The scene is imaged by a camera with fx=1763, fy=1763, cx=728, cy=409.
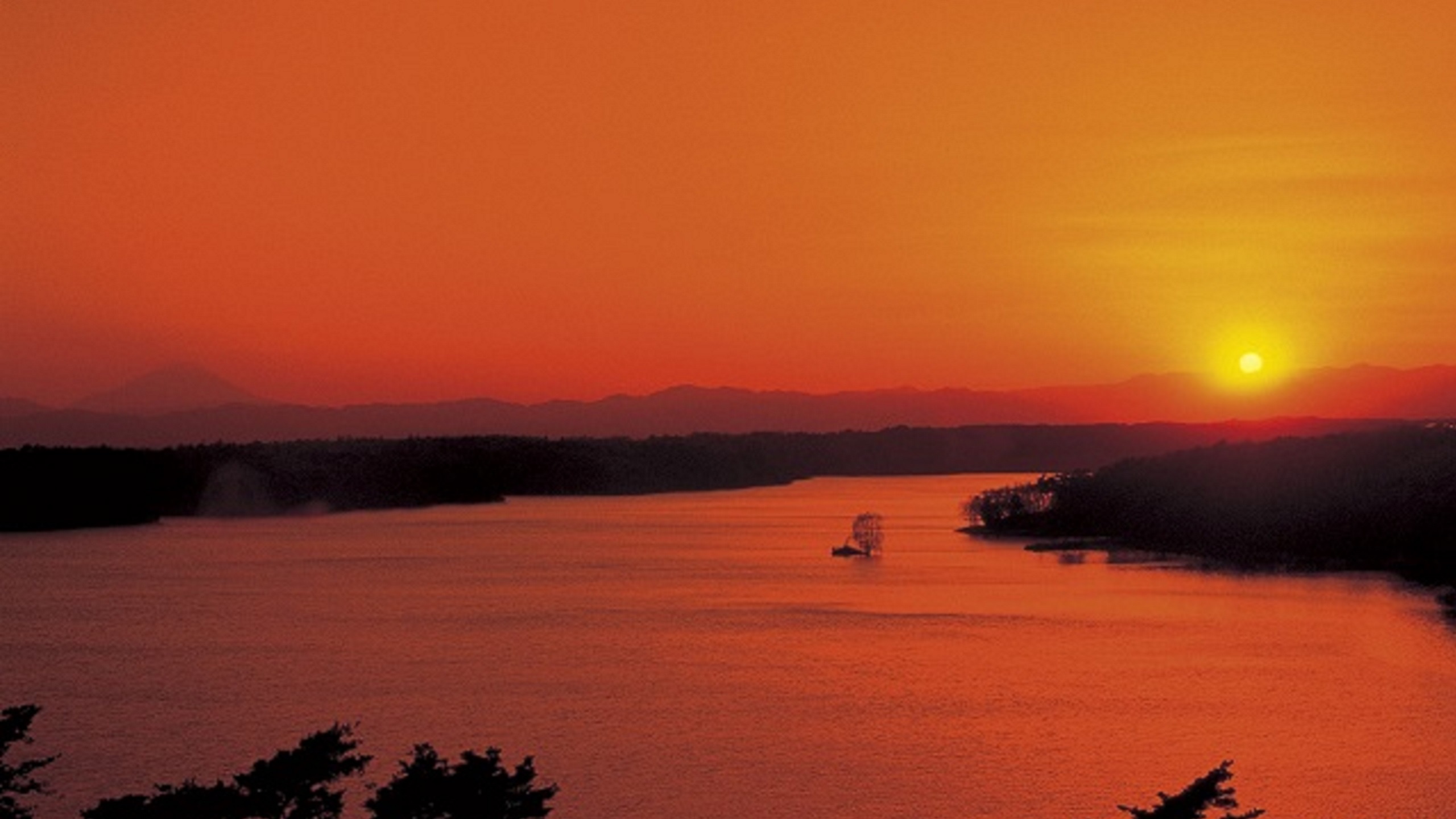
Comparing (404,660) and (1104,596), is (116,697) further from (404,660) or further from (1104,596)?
(1104,596)

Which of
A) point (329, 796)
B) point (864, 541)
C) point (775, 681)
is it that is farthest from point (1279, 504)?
point (329, 796)

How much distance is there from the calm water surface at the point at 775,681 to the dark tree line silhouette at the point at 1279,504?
14.3 metres

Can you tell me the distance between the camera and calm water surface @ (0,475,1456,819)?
42.3m

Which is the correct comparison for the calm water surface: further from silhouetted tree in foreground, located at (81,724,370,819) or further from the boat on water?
silhouetted tree in foreground, located at (81,724,370,819)

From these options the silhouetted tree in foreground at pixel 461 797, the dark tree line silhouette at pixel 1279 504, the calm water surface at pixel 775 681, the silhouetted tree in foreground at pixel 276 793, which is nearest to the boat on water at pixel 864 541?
the calm water surface at pixel 775 681

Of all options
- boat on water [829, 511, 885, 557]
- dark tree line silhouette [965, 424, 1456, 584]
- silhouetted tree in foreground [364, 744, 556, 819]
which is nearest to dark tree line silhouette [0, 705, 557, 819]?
silhouetted tree in foreground [364, 744, 556, 819]

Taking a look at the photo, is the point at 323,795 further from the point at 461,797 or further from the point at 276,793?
the point at 461,797

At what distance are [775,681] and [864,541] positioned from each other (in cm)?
7104

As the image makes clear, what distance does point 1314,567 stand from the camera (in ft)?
374

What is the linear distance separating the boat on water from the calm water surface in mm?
12208

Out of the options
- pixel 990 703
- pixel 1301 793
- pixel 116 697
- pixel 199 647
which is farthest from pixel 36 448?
pixel 1301 793

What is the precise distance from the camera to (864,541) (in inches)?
5133

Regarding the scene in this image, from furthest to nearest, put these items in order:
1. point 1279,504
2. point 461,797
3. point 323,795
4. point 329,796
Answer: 1. point 1279,504
2. point 329,796
3. point 323,795
4. point 461,797

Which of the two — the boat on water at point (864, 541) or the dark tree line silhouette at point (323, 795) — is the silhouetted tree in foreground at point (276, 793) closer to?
the dark tree line silhouette at point (323, 795)
